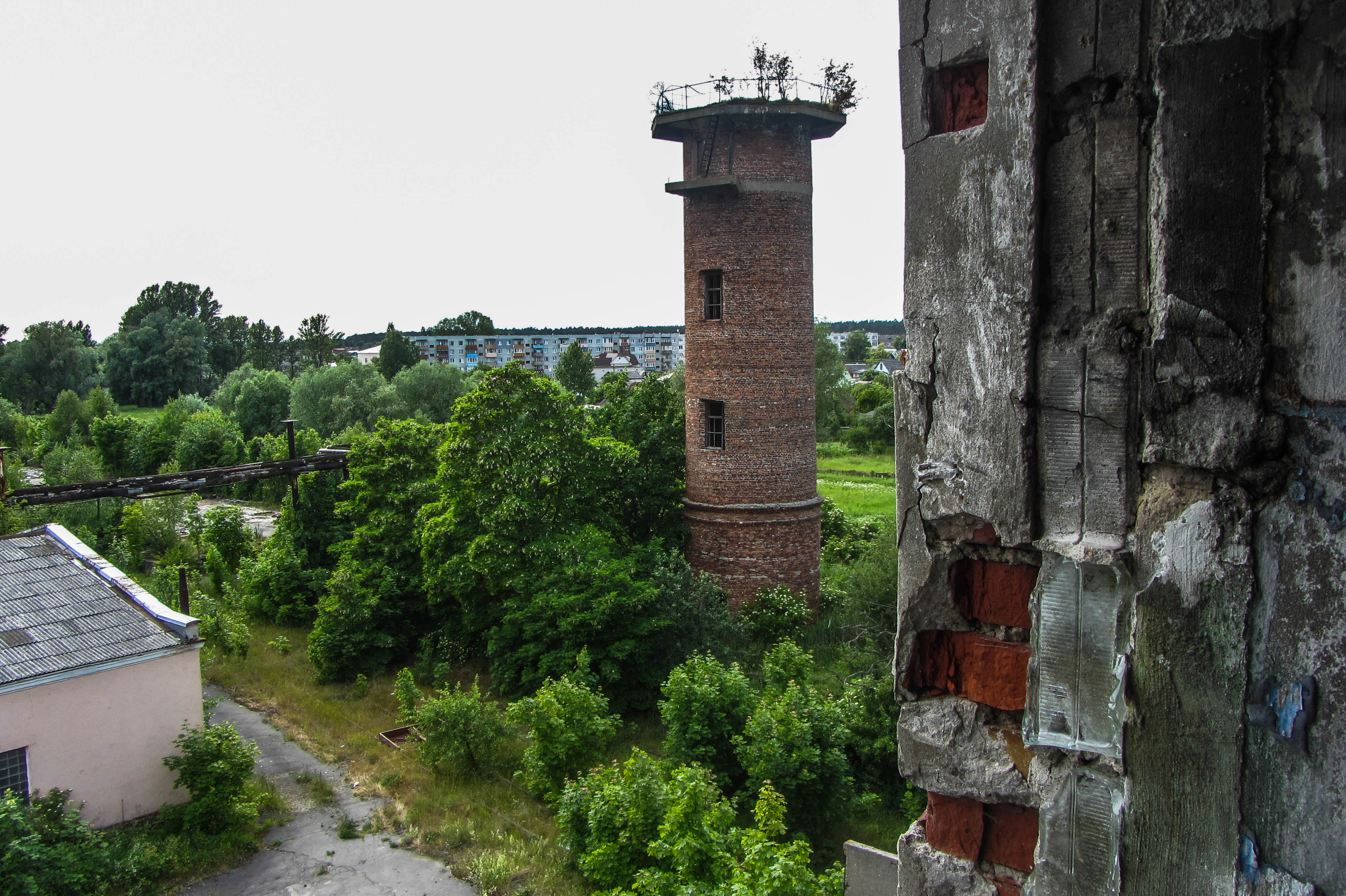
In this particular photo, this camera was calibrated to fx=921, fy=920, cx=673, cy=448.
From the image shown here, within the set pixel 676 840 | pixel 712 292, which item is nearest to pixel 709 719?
pixel 676 840

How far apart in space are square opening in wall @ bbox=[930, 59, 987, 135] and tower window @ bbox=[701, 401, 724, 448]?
49.0ft

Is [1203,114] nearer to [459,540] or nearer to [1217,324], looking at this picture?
[1217,324]

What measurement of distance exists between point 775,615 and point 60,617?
11.0 m

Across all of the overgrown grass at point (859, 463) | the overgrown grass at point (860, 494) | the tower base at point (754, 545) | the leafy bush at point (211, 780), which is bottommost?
the leafy bush at point (211, 780)

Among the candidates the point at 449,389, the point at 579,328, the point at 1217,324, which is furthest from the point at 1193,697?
the point at 579,328

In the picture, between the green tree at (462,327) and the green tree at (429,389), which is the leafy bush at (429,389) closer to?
the green tree at (429,389)

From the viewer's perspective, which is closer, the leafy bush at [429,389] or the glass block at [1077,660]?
the glass block at [1077,660]

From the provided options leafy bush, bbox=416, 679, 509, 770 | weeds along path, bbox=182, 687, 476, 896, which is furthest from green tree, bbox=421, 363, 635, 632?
weeds along path, bbox=182, 687, 476, 896

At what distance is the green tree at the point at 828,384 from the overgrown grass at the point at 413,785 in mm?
28337

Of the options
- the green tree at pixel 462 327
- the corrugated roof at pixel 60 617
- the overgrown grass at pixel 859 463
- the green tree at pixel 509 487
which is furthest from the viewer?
the green tree at pixel 462 327

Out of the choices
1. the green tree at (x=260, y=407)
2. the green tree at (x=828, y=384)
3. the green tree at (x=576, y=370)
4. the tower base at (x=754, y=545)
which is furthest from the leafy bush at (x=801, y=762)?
the green tree at (x=260, y=407)

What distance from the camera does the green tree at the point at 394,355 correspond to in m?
55.8

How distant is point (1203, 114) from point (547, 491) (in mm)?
14115

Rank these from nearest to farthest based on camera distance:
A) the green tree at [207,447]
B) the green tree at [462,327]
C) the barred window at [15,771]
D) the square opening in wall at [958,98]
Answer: the square opening in wall at [958,98] < the barred window at [15,771] < the green tree at [207,447] < the green tree at [462,327]
